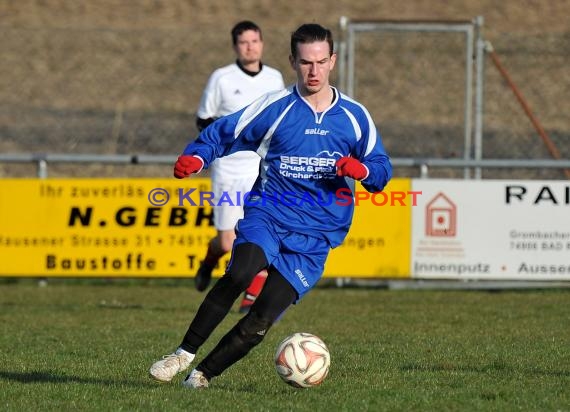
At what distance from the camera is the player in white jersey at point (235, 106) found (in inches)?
420

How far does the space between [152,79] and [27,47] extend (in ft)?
8.97

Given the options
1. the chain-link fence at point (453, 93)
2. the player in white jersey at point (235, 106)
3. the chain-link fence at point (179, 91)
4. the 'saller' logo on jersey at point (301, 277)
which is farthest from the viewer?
the chain-link fence at point (179, 91)

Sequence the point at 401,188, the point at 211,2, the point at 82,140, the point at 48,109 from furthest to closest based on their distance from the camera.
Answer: the point at 211,2
the point at 48,109
the point at 82,140
the point at 401,188

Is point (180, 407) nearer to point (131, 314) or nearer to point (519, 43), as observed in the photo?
point (131, 314)

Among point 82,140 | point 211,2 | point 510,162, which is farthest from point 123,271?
point 211,2

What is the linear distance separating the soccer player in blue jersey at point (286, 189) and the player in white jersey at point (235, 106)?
149 inches

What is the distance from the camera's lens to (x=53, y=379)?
729 centimetres

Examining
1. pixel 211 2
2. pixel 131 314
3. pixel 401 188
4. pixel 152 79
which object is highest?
pixel 211 2

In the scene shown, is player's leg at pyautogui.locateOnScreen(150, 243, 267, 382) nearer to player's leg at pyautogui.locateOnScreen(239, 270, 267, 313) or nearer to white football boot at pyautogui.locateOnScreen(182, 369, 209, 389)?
white football boot at pyautogui.locateOnScreen(182, 369, 209, 389)

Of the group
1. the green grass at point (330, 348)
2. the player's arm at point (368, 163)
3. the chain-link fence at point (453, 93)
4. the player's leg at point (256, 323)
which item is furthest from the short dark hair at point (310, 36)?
the chain-link fence at point (453, 93)

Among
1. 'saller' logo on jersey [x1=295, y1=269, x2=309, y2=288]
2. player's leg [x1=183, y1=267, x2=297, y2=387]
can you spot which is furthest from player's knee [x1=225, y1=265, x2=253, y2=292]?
'saller' logo on jersey [x1=295, y1=269, x2=309, y2=288]

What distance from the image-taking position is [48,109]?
22.7m

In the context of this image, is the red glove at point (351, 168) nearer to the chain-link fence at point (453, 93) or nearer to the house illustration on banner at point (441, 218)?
the house illustration on banner at point (441, 218)

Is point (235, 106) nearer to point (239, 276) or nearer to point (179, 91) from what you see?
point (239, 276)
